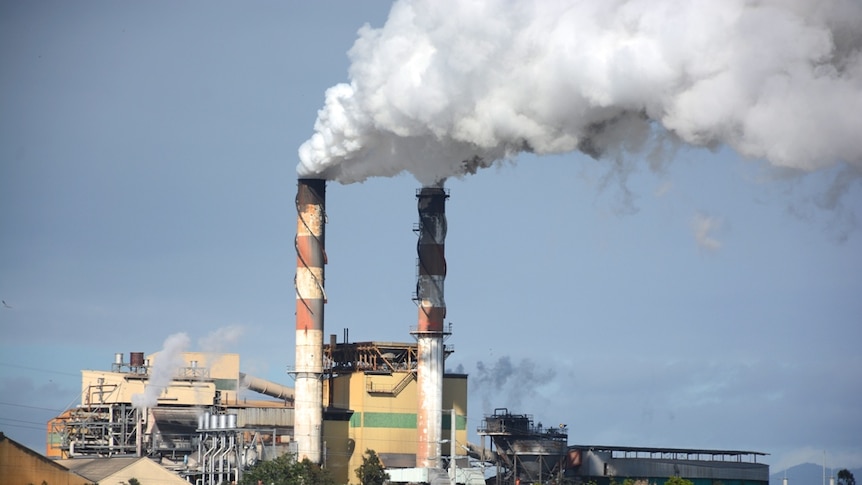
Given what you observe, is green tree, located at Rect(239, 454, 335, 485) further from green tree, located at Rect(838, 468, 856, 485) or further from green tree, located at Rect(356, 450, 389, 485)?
green tree, located at Rect(838, 468, 856, 485)

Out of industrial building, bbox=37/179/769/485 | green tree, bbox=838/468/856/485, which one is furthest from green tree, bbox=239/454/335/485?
green tree, bbox=838/468/856/485

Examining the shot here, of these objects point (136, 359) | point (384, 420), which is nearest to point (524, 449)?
point (384, 420)

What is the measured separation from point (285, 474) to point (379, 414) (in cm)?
1519

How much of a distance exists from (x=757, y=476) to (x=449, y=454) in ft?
90.5

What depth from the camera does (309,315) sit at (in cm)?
12975

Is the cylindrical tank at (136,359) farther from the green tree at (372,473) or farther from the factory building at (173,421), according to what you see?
the green tree at (372,473)

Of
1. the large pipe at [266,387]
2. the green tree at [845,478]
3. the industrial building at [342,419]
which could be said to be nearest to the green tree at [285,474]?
the industrial building at [342,419]

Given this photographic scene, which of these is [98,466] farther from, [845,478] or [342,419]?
[845,478]

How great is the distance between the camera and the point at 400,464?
135250 mm

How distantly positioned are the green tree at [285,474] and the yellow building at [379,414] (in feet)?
25.8

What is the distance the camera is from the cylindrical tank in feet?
473

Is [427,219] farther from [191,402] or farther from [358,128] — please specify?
[191,402]

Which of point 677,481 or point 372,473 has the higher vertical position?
point 372,473

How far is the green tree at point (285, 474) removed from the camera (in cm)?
12344
